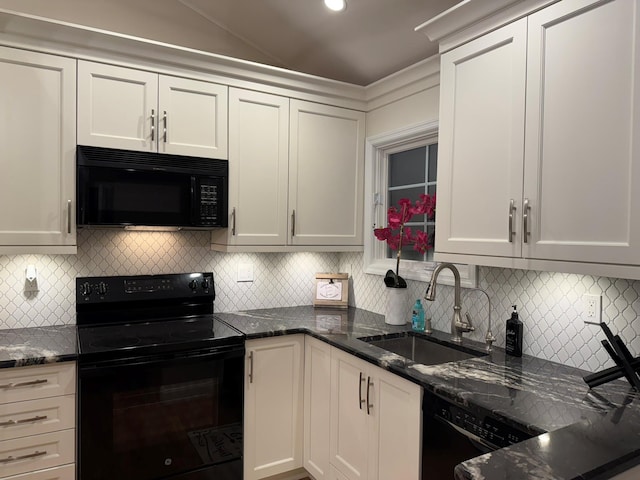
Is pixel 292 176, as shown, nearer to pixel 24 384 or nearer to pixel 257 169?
pixel 257 169

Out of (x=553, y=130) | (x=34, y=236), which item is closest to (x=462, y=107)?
(x=553, y=130)

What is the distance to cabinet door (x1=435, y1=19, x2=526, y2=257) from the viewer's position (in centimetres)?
172

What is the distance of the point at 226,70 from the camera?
254 cm

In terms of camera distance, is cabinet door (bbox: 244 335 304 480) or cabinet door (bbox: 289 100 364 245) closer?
cabinet door (bbox: 244 335 304 480)

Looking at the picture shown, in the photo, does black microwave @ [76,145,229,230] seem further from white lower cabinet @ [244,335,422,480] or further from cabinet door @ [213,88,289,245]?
white lower cabinet @ [244,335,422,480]

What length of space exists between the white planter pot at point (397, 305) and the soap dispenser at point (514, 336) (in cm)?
66

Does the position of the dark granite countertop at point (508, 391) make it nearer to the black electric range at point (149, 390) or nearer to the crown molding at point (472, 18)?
the black electric range at point (149, 390)

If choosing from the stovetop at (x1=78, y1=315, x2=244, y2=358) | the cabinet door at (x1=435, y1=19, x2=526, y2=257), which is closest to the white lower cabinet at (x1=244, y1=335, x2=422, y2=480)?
the stovetop at (x1=78, y1=315, x2=244, y2=358)

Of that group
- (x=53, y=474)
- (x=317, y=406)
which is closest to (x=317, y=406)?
(x=317, y=406)

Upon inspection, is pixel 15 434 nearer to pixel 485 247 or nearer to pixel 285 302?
pixel 285 302

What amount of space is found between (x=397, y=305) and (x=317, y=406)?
0.71m

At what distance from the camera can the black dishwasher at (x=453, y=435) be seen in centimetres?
140

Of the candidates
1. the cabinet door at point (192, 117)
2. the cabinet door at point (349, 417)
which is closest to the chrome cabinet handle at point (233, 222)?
the cabinet door at point (192, 117)

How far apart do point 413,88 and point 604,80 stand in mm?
1303
